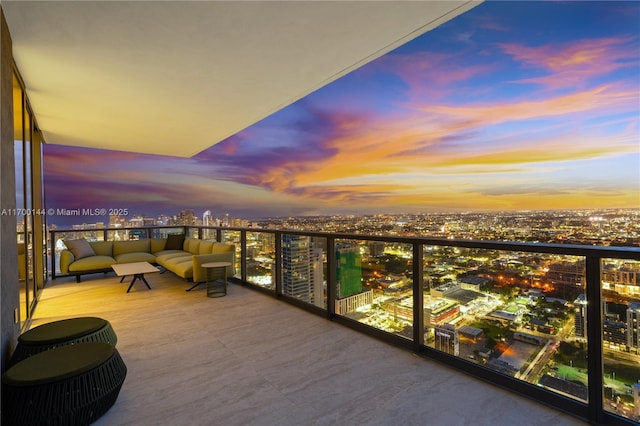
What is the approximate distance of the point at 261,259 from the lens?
16.8ft

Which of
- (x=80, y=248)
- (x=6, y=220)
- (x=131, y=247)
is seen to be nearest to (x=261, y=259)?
(x=6, y=220)

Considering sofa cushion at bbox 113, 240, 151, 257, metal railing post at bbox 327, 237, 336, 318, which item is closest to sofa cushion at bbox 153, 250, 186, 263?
sofa cushion at bbox 113, 240, 151, 257

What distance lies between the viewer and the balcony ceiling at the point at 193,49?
225cm

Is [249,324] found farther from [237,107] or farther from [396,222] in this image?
[237,107]

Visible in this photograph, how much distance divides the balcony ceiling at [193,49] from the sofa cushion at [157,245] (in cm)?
349

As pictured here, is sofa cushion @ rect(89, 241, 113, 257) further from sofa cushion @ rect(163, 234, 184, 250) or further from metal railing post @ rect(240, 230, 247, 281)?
metal railing post @ rect(240, 230, 247, 281)

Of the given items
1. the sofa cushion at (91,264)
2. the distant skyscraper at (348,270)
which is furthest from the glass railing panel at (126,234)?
the distant skyscraper at (348,270)

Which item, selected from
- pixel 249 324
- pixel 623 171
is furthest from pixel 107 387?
pixel 623 171

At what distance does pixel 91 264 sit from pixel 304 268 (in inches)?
187

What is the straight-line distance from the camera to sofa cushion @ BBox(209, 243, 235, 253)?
557cm

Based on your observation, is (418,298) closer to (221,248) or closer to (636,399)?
(636,399)

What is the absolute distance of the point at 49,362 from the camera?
1820mm

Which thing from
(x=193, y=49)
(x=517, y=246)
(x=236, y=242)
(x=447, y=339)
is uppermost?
(x=193, y=49)

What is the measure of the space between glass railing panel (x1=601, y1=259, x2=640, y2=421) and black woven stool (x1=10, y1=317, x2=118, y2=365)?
373cm
